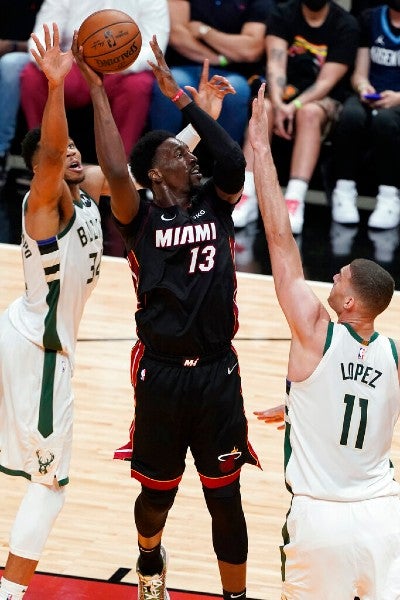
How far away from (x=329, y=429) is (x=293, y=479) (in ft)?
0.78

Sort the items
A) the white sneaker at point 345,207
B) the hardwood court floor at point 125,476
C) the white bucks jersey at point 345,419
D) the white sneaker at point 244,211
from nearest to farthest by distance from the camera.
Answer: the white bucks jersey at point 345,419
the hardwood court floor at point 125,476
the white sneaker at point 244,211
the white sneaker at point 345,207

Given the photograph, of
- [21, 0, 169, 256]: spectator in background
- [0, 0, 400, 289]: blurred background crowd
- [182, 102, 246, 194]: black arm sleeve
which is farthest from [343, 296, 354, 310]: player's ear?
[21, 0, 169, 256]: spectator in background

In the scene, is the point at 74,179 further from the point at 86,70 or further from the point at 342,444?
the point at 342,444

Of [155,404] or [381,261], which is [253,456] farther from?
[381,261]

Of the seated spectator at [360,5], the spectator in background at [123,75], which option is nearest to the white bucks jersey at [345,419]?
the spectator in background at [123,75]

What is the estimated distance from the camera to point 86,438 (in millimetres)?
6789

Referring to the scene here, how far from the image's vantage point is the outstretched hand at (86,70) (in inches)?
189

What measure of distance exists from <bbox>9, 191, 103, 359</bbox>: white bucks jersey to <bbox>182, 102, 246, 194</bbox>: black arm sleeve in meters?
0.66

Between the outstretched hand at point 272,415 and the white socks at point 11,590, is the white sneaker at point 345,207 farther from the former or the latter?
the white socks at point 11,590

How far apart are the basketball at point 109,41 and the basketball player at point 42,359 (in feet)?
0.42

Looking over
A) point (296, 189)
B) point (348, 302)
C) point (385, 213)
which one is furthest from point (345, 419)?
point (385, 213)

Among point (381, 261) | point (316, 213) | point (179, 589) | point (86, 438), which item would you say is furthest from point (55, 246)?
point (316, 213)

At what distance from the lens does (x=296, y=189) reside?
34.8ft

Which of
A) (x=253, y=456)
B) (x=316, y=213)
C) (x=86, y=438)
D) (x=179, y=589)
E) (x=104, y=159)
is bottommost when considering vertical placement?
(x=316, y=213)
